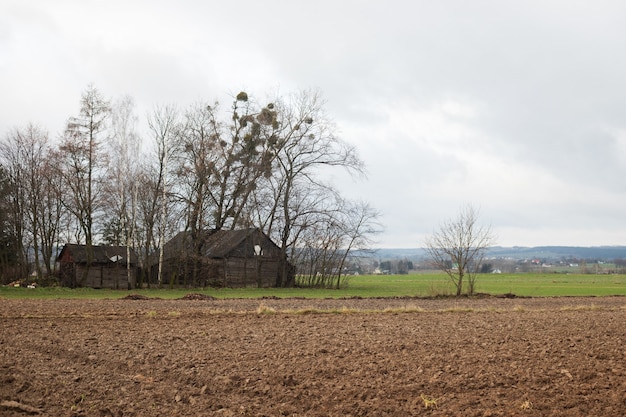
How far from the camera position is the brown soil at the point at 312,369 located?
8.82 meters

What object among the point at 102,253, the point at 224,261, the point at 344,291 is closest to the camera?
the point at 344,291

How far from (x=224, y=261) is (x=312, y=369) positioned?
36.1 m

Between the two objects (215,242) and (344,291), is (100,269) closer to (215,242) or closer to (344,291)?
(215,242)

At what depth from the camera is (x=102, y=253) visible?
4512cm

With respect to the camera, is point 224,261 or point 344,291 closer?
point 344,291

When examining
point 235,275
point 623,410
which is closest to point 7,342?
point 623,410

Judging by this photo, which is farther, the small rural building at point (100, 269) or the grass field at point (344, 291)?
the small rural building at point (100, 269)

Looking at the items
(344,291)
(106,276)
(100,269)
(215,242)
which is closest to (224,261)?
(215,242)

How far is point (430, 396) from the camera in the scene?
9.24 meters

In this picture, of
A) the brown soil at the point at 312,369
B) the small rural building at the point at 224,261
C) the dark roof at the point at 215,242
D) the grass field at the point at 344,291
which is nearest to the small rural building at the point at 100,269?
the small rural building at the point at 224,261

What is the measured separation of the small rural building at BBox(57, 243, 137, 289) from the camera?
43344 millimetres

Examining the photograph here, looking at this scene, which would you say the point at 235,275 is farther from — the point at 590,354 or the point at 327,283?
the point at 590,354

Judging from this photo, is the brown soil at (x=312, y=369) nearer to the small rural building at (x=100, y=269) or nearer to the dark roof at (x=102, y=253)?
the small rural building at (x=100, y=269)

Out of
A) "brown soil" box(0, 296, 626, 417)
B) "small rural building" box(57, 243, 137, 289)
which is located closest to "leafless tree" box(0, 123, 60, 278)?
"small rural building" box(57, 243, 137, 289)
